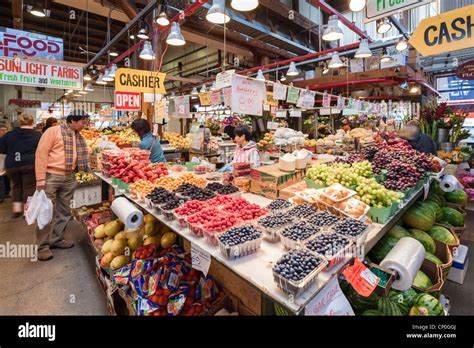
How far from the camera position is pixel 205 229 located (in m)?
1.81

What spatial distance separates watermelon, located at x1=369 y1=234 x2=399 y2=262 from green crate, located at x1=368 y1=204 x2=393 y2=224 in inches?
23.7

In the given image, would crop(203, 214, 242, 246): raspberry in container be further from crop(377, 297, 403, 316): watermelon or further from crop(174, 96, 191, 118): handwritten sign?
crop(174, 96, 191, 118): handwritten sign

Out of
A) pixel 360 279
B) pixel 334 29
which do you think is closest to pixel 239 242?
pixel 360 279

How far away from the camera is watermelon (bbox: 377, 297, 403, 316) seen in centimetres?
197

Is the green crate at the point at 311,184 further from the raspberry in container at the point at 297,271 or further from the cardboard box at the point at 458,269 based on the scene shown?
the cardboard box at the point at 458,269

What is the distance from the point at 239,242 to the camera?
63.4 inches

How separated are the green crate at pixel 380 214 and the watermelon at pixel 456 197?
285 centimetres

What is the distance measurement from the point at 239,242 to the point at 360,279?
73cm

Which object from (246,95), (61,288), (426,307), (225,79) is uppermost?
(225,79)

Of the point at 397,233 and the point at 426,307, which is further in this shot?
the point at 397,233

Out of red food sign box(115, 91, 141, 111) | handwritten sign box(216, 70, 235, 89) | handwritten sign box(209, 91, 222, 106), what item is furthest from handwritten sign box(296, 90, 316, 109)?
red food sign box(115, 91, 141, 111)

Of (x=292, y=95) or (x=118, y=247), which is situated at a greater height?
(x=292, y=95)

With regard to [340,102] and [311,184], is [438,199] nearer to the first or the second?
[311,184]

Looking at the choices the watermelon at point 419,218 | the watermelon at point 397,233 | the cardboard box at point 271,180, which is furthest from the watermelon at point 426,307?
the cardboard box at point 271,180
